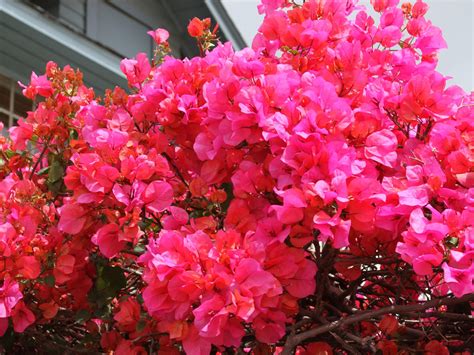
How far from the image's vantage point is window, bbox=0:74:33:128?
5.24m

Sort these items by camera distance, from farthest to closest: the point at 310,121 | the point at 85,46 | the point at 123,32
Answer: the point at 123,32 < the point at 85,46 < the point at 310,121

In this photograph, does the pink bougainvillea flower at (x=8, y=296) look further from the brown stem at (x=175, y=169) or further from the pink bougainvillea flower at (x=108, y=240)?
the brown stem at (x=175, y=169)

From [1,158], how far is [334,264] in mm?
1124

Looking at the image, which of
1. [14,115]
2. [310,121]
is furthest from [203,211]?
[14,115]

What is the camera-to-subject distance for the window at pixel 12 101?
17.2 ft

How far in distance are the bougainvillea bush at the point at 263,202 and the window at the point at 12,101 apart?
10.5 feet

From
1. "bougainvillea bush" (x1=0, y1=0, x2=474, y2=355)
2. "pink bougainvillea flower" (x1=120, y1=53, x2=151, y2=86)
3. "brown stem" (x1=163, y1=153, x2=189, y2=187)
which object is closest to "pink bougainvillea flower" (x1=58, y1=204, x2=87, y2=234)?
"bougainvillea bush" (x1=0, y1=0, x2=474, y2=355)

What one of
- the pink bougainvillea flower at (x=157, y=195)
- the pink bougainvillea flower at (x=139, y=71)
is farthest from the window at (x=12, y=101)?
the pink bougainvillea flower at (x=157, y=195)

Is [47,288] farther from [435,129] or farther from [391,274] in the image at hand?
[435,129]

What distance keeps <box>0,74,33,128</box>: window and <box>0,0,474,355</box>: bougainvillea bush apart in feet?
10.5

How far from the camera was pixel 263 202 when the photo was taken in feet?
5.45

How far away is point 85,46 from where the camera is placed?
18.5ft

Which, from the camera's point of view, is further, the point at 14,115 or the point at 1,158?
the point at 14,115

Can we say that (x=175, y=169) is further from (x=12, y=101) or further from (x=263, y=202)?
(x=12, y=101)
